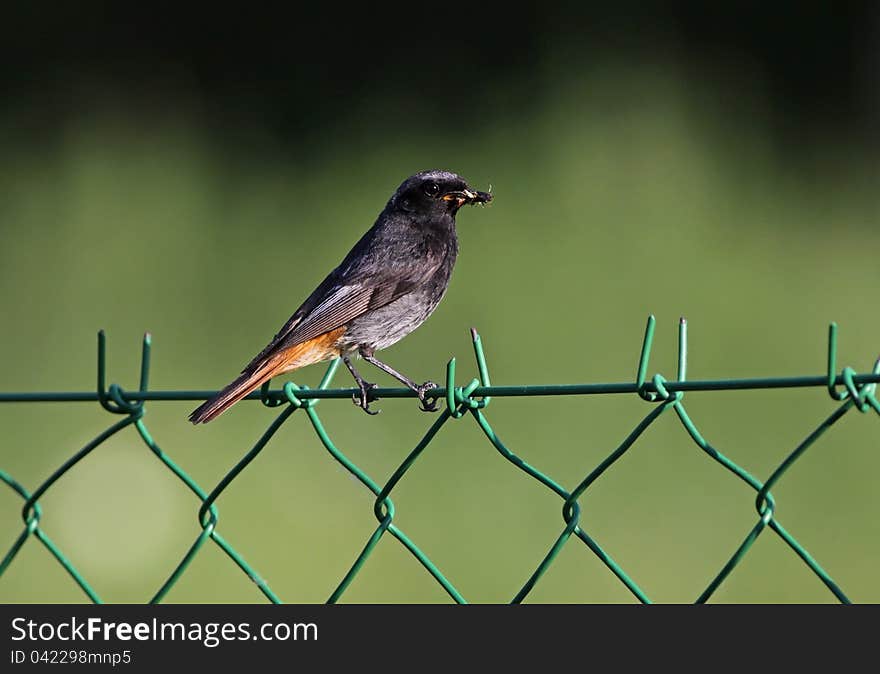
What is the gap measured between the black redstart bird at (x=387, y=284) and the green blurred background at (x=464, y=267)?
0.92 m

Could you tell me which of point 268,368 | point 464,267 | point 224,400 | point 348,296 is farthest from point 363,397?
point 464,267

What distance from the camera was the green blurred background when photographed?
14.5ft

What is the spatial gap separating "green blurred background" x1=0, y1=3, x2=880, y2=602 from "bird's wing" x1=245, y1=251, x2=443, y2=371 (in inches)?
39.8

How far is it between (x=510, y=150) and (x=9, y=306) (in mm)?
2579

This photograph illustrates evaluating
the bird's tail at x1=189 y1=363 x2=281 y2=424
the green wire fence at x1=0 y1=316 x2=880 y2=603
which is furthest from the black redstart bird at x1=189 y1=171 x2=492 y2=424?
the green wire fence at x1=0 y1=316 x2=880 y2=603

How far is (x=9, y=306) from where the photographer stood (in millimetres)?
6547

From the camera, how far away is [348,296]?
11.1 feet

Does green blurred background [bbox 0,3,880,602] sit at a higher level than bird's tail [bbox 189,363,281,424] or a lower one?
higher

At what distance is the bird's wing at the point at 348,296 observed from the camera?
327cm

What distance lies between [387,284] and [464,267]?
8.26 ft

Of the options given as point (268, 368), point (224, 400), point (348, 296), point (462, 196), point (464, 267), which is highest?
point (464, 267)

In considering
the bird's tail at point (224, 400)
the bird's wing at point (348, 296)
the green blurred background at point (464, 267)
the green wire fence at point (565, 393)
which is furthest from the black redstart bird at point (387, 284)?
the green blurred background at point (464, 267)

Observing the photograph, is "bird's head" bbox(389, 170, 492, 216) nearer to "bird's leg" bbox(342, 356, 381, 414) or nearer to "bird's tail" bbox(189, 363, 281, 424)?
"bird's leg" bbox(342, 356, 381, 414)

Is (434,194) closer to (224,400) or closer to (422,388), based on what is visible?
(224,400)
